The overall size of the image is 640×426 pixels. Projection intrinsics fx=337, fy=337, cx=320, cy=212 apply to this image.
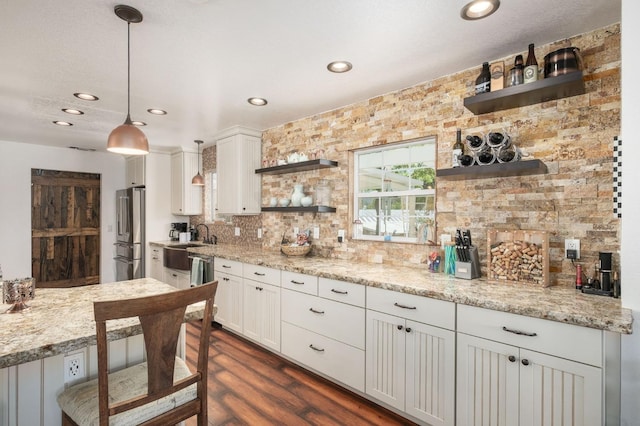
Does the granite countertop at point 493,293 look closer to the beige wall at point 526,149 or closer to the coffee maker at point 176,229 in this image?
the beige wall at point 526,149

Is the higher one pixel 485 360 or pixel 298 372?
pixel 485 360

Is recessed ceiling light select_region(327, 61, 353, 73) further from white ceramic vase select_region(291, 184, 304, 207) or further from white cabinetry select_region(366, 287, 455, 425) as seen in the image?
white cabinetry select_region(366, 287, 455, 425)

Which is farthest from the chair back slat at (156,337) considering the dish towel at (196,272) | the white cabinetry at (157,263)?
the white cabinetry at (157,263)

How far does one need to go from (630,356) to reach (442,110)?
74.8 inches

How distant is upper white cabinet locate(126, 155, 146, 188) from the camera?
5.55m

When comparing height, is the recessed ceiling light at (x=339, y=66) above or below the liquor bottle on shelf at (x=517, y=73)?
above

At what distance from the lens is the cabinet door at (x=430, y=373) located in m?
1.96

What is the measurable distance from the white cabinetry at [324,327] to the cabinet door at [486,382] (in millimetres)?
698

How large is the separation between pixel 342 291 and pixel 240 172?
2.28 m

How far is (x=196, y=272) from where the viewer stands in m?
4.04

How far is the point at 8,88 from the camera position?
9.63 feet

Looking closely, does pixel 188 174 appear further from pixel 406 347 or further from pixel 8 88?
pixel 406 347

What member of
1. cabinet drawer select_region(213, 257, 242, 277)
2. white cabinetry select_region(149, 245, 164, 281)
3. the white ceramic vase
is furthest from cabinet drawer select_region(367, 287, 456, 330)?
white cabinetry select_region(149, 245, 164, 281)

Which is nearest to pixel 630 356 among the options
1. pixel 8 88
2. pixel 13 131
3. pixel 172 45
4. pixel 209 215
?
pixel 172 45
